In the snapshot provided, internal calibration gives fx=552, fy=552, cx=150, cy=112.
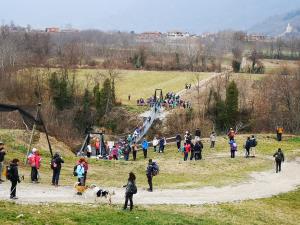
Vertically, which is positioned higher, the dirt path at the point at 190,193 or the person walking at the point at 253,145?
the person walking at the point at 253,145

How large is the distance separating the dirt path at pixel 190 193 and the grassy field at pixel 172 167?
1.17 m

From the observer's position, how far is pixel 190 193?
1194 inches

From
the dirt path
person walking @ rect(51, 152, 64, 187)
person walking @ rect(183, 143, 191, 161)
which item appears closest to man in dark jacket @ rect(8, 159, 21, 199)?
the dirt path

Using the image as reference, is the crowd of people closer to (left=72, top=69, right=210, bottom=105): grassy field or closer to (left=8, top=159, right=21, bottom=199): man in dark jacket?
(left=8, top=159, right=21, bottom=199): man in dark jacket

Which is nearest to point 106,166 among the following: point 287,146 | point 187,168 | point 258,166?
point 187,168

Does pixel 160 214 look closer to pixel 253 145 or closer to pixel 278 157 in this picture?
pixel 278 157

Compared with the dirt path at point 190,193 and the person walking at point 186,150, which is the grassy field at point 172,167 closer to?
the person walking at point 186,150

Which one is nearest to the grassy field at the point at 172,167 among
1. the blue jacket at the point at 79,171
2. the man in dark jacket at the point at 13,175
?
the blue jacket at the point at 79,171

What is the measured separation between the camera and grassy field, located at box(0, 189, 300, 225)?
2141 centimetres

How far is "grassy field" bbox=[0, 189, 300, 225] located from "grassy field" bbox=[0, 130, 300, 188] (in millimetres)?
4634

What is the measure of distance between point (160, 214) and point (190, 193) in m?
6.33

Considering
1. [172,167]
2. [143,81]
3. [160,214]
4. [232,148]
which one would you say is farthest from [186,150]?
[143,81]

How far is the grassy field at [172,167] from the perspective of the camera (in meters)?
32.7

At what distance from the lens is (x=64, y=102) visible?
A: 3501 inches
